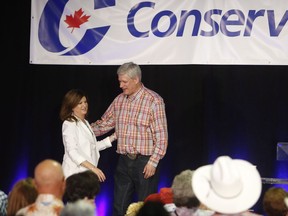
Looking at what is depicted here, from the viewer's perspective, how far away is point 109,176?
21.9ft

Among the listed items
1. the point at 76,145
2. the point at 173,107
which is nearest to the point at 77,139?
the point at 76,145

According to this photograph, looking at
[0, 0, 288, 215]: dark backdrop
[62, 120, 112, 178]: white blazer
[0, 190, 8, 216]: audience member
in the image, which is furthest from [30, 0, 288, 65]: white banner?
[0, 190, 8, 216]: audience member

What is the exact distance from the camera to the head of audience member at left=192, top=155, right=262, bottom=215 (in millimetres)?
3343

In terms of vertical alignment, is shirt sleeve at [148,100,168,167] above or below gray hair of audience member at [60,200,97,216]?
above

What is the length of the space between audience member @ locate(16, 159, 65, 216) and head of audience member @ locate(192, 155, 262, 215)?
2.27ft

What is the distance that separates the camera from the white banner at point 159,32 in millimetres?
6227

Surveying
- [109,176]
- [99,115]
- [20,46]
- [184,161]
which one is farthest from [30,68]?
[184,161]

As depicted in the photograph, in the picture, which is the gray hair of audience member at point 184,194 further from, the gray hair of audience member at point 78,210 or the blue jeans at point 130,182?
the blue jeans at point 130,182

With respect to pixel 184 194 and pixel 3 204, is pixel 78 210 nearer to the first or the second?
pixel 184 194

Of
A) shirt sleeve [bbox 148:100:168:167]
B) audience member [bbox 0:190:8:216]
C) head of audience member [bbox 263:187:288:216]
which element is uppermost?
shirt sleeve [bbox 148:100:168:167]

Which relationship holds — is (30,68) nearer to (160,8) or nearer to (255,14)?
(160,8)

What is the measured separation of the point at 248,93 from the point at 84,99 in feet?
5.58

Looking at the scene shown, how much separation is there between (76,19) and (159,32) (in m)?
0.81

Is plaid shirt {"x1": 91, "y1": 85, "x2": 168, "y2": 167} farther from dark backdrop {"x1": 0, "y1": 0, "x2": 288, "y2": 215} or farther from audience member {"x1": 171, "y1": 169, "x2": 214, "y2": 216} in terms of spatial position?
audience member {"x1": 171, "y1": 169, "x2": 214, "y2": 216}
